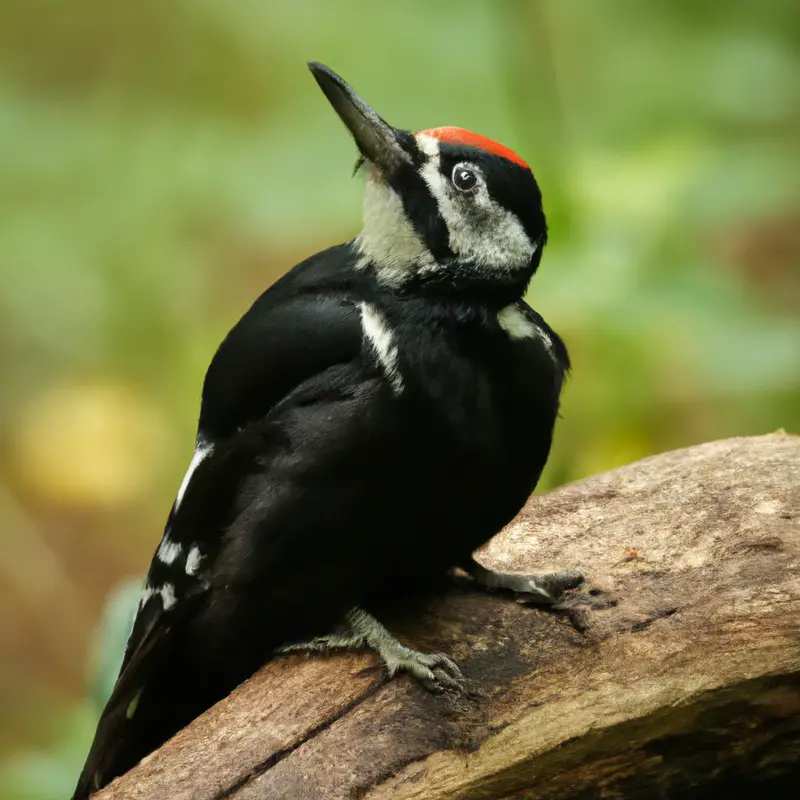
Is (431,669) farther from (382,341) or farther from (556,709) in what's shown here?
(382,341)

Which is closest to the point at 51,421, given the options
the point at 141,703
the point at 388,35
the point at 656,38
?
the point at 388,35

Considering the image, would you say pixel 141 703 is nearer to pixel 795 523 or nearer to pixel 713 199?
pixel 795 523

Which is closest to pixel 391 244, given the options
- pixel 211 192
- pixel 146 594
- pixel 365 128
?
pixel 365 128

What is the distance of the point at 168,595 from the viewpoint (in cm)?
201

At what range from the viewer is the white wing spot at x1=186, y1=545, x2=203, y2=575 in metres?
1.98

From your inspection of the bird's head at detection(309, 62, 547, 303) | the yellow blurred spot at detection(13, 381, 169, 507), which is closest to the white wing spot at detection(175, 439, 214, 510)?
the bird's head at detection(309, 62, 547, 303)

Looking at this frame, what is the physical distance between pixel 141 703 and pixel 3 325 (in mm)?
2766

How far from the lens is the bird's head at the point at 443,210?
1903 millimetres

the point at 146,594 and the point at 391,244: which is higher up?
the point at 391,244

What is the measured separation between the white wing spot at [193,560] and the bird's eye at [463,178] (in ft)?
2.56

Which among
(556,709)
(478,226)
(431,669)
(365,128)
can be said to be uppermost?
(365,128)

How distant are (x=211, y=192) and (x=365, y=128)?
2.52m

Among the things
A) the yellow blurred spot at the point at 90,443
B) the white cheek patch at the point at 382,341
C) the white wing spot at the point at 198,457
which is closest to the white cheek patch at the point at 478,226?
the white cheek patch at the point at 382,341

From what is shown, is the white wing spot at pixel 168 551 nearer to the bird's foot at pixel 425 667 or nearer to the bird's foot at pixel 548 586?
the bird's foot at pixel 425 667
